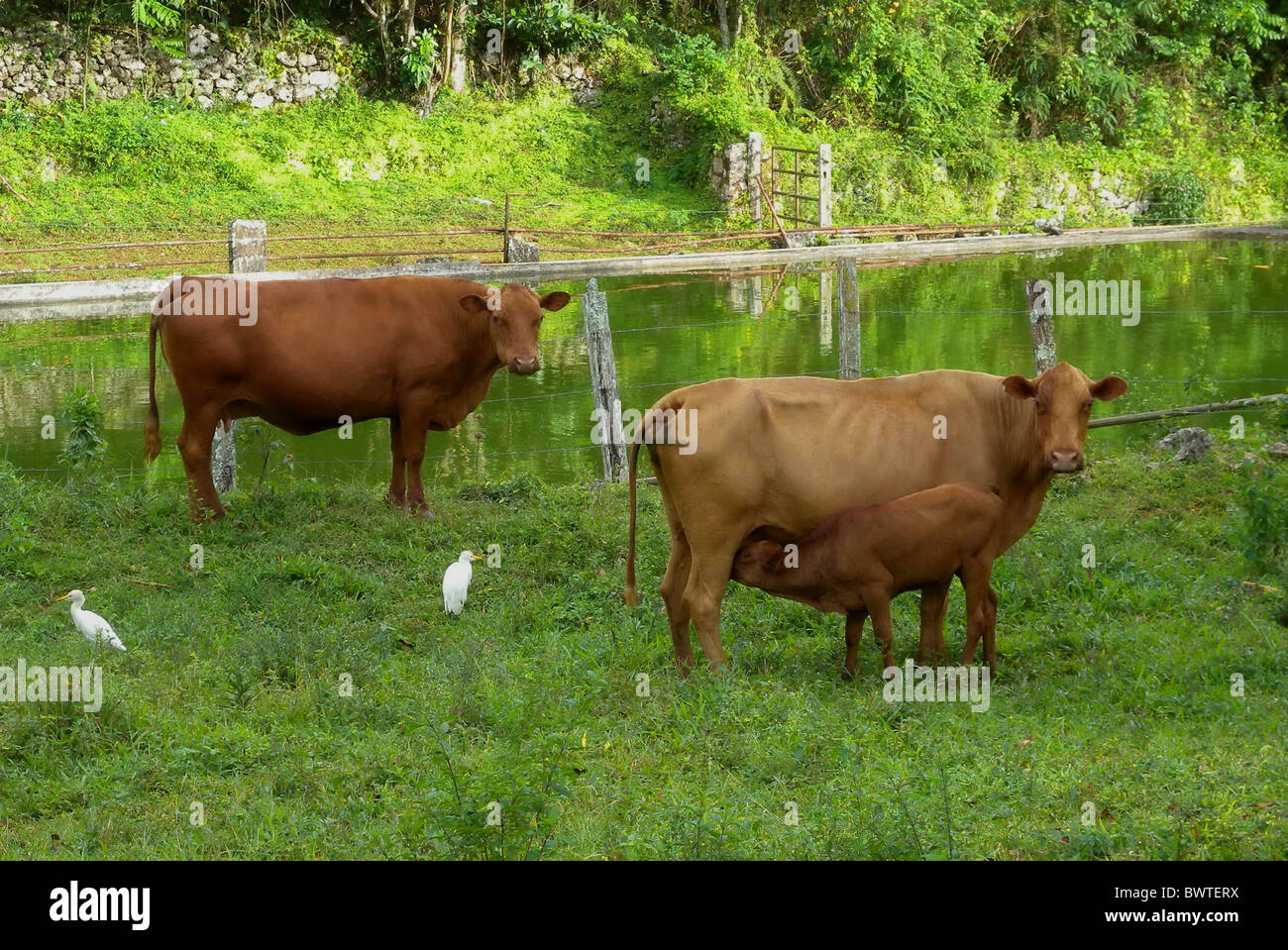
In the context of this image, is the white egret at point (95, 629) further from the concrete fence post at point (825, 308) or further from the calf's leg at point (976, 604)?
the concrete fence post at point (825, 308)

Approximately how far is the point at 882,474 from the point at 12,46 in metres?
20.1

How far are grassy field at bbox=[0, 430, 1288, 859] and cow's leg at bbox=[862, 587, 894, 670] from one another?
7.9 inches

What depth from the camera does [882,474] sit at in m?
6.33

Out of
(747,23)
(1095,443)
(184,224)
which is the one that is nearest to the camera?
(1095,443)

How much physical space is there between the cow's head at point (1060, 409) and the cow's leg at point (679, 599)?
1.59 metres

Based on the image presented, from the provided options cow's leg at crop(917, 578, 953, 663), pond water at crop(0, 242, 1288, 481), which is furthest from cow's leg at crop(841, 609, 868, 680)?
pond water at crop(0, 242, 1288, 481)

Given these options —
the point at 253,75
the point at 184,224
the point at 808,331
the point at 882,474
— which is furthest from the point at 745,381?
the point at 253,75

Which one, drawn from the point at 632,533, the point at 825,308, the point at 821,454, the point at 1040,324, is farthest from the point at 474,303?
the point at 825,308

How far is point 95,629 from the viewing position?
6477 mm

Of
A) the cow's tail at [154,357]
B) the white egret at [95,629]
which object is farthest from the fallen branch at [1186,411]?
the white egret at [95,629]

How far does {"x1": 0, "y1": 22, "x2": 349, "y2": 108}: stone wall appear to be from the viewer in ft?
72.3

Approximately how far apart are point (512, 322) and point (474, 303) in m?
0.29

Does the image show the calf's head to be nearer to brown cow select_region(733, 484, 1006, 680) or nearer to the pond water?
brown cow select_region(733, 484, 1006, 680)
